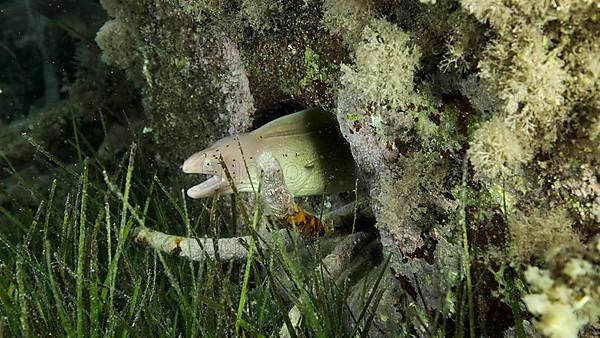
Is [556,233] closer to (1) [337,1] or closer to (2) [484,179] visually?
(2) [484,179]

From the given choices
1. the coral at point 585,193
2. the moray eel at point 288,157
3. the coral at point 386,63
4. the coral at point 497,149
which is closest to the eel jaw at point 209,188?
the moray eel at point 288,157

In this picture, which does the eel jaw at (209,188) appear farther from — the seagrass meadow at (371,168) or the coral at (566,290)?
the coral at (566,290)

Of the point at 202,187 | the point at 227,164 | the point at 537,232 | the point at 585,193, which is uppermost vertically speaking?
the point at 585,193

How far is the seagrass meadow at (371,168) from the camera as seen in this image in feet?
3.76

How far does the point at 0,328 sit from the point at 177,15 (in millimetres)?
1502

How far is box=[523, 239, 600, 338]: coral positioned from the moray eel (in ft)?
3.97

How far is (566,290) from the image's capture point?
1017 mm

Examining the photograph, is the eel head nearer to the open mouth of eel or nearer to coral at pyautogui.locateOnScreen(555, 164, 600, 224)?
the open mouth of eel

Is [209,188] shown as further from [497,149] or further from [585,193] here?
[585,193]

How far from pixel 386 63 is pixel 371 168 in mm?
353

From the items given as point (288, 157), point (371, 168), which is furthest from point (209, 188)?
point (371, 168)

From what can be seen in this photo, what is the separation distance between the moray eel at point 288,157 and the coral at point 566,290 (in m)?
1.21

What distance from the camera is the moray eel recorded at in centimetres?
216

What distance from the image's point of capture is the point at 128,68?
3.11 meters
